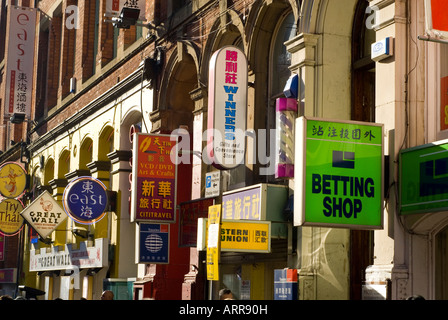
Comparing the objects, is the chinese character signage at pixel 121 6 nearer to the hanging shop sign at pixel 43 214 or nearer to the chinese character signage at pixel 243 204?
the hanging shop sign at pixel 43 214

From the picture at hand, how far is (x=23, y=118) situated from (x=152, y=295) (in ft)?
55.5

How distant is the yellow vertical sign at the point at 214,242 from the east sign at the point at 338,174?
1.09 metres

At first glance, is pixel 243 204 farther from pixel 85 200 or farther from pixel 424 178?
pixel 85 200

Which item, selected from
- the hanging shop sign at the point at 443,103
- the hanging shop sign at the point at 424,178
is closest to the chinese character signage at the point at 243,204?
the hanging shop sign at the point at 424,178

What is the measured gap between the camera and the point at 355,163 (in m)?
12.1

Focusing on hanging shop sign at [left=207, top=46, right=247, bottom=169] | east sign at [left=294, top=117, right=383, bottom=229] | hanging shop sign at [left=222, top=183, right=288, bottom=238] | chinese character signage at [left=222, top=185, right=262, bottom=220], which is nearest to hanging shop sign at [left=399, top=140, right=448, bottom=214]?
east sign at [left=294, top=117, right=383, bottom=229]

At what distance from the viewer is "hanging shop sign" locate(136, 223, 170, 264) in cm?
2055

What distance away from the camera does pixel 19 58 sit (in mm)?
34750

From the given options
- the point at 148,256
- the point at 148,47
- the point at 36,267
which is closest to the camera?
the point at 148,256

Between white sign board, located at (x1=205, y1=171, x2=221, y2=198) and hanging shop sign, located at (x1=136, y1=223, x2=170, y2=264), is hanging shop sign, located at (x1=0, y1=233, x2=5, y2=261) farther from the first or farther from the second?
white sign board, located at (x1=205, y1=171, x2=221, y2=198)

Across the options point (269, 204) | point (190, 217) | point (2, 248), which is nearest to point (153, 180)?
point (190, 217)
